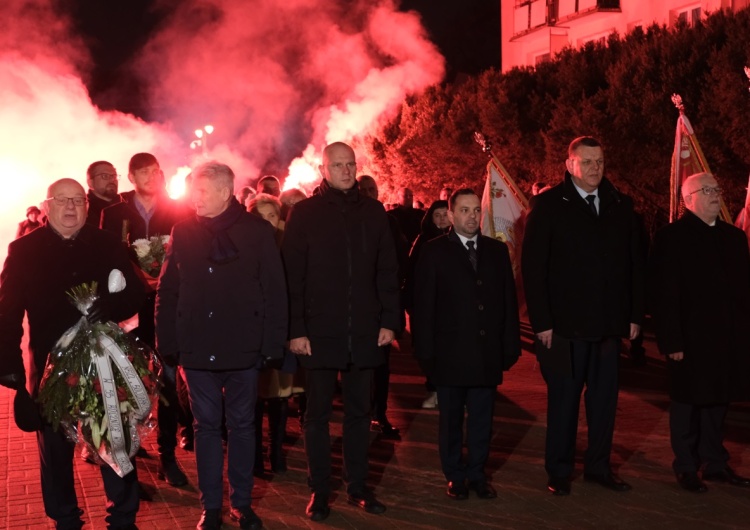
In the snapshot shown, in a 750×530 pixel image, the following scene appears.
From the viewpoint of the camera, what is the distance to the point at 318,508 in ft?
20.8

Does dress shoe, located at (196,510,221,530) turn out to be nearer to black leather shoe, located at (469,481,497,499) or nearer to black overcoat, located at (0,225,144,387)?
black overcoat, located at (0,225,144,387)

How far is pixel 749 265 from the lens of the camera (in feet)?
23.5

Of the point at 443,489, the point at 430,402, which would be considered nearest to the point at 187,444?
the point at 443,489

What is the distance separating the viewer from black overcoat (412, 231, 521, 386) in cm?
681

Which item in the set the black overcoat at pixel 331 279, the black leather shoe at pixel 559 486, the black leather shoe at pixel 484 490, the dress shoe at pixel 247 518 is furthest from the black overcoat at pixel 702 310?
the dress shoe at pixel 247 518

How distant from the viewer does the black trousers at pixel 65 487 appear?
584 cm

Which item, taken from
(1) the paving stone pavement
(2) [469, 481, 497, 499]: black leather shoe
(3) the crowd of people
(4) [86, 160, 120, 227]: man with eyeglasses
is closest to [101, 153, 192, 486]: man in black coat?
(3) the crowd of people

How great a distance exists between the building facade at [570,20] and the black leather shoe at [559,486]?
24.8 meters

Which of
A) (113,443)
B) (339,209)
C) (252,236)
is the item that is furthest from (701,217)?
(113,443)

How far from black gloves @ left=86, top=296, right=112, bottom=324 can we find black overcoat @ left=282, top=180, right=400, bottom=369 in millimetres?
1164

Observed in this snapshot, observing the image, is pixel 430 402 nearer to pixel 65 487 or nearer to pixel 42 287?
pixel 65 487

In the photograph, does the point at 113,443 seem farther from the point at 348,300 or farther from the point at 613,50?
the point at 613,50

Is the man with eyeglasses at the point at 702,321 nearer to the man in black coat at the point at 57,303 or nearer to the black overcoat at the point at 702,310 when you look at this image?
the black overcoat at the point at 702,310

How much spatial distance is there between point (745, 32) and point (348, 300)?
53.9 ft
